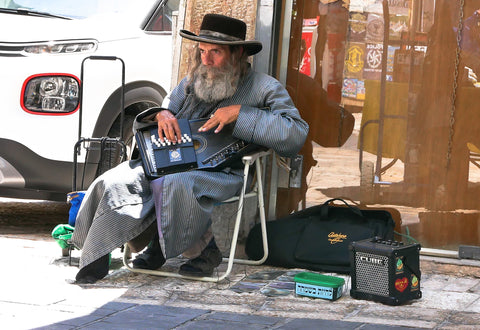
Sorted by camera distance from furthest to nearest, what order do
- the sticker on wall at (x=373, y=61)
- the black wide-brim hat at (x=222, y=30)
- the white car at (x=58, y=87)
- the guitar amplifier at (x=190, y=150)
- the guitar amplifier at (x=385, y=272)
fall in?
1. the white car at (x=58, y=87)
2. the sticker on wall at (x=373, y=61)
3. the black wide-brim hat at (x=222, y=30)
4. the guitar amplifier at (x=190, y=150)
5. the guitar amplifier at (x=385, y=272)

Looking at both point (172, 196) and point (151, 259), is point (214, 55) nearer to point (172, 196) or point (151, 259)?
point (172, 196)

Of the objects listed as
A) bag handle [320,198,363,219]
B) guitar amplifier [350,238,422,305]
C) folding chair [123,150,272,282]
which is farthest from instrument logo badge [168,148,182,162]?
guitar amplifier [350,238,422,305]

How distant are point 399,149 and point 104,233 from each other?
194cm

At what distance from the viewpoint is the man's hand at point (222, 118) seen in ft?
16.8

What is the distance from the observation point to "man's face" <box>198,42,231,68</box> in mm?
5297

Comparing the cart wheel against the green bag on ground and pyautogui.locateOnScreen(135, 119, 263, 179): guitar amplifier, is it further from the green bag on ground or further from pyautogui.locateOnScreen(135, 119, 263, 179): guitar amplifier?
the green bag on ground

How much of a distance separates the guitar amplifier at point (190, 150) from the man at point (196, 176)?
0.17 feet

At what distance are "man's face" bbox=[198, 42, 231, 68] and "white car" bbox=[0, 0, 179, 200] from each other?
1228 millimetres

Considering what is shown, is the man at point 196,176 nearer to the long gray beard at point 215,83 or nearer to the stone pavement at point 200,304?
the long gray beard at point 215,83

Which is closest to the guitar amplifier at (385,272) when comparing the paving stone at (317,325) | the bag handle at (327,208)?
the paving stone at (317,325)

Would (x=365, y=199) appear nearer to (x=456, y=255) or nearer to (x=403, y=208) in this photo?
(x=403, y=208)

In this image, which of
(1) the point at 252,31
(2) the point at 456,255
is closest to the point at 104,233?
(1) the point at 252,31

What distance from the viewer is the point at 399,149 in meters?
5.73

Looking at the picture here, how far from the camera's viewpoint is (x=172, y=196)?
4859mm
